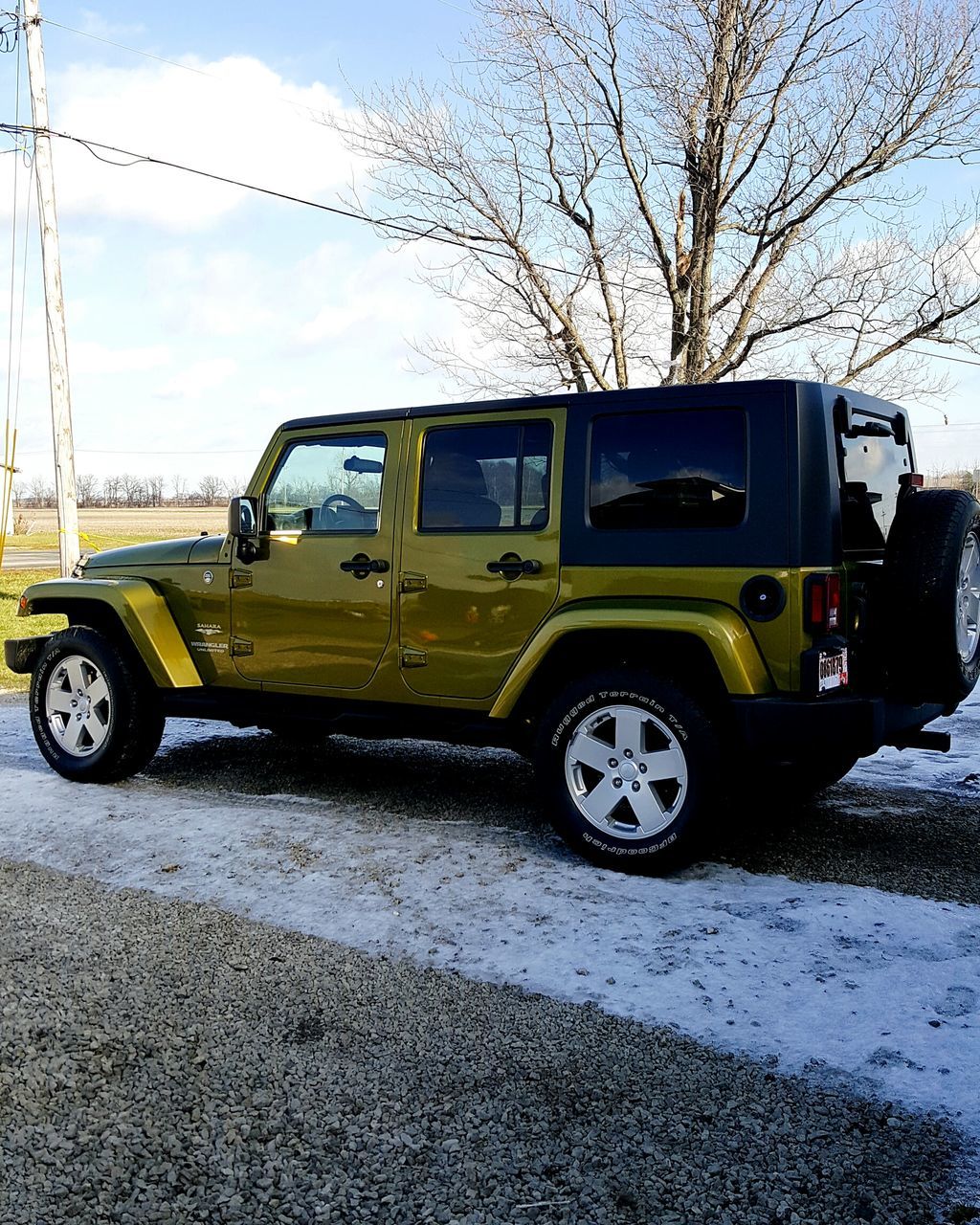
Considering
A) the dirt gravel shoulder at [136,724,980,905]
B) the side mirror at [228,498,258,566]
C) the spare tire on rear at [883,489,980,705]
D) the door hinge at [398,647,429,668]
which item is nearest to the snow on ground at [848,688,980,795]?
the dirt gravel shoulder at [136,724,980,905]

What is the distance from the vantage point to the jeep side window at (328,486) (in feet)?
17.8

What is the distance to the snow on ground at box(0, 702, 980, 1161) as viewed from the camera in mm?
3123

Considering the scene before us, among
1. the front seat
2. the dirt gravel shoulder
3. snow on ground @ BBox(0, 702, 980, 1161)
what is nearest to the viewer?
snow on ground @ BBox(0, 702, 980, 1161)

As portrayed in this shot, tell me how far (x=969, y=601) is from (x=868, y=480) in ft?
2.15

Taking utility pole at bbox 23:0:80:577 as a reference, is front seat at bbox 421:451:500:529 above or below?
below

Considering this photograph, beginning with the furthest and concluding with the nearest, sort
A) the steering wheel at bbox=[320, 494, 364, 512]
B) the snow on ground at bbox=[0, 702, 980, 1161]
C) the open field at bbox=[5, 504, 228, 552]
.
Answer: the open field at bbox=[5, 504, 228, 552] < the steering wheel at bbox=[320, 494, 364, 512] < the snow on ground at bbox=[0, 702, 980, 1161]

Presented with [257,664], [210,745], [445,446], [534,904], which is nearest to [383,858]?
[534,904]

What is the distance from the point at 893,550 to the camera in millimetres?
4402

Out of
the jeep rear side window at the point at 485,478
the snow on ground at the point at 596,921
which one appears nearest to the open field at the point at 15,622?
the snow on ground at the point at 596,921

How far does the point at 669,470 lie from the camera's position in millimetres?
4551

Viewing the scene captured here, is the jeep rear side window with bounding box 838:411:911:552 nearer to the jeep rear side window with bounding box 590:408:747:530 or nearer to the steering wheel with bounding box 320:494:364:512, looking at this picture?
the jeep rear side window with bounding box 590:408:747:530

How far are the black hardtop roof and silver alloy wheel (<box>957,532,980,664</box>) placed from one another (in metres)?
0.78

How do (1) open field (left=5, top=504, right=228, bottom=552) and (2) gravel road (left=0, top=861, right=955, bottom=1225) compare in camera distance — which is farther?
(1) open field (left=5, top=504, right=228, bottom=552)

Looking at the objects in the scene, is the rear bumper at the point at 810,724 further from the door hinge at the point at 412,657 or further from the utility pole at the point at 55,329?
the utility pole at the point at 55,329
